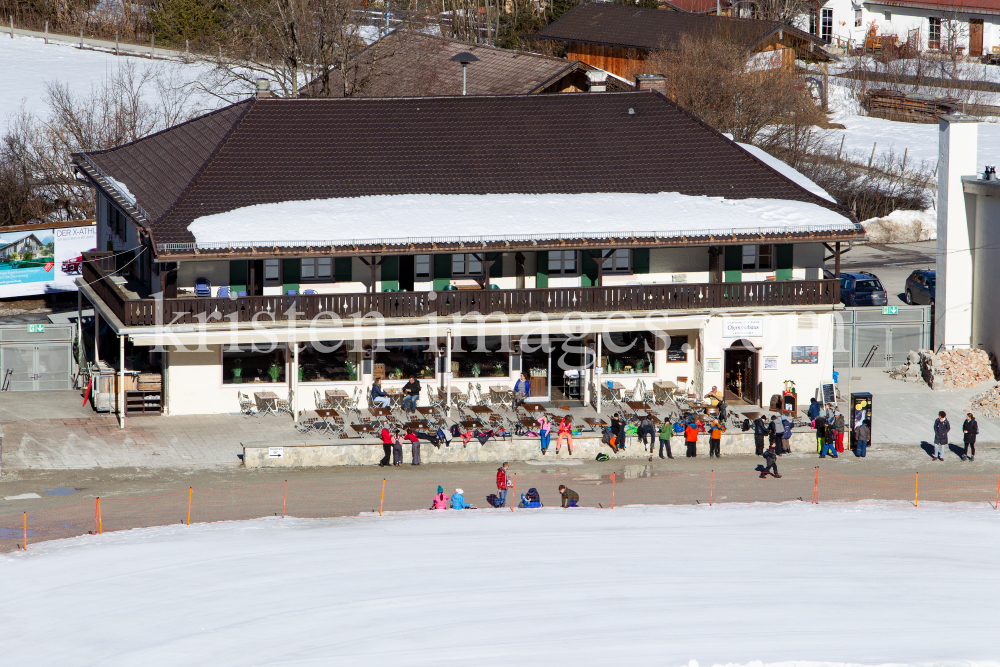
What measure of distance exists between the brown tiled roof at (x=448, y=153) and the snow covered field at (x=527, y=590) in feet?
38.0

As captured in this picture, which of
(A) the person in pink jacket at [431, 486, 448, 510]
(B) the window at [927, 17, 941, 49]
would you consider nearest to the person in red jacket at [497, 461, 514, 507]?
(A) the person in pink jacket at [431, 486, 448, 510]

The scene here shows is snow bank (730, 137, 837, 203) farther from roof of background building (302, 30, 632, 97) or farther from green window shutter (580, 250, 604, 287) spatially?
roof of background building (302, 30, 632, 97)

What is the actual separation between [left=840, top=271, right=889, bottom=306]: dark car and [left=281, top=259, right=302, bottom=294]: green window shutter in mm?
20133

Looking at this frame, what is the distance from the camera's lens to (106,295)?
37.7m

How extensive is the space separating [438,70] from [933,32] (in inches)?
1583

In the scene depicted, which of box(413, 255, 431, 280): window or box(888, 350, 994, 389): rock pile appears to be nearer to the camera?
box(413, 255, 431, 280): window

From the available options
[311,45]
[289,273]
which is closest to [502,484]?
[289,273]

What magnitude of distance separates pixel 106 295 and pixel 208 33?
4192cm

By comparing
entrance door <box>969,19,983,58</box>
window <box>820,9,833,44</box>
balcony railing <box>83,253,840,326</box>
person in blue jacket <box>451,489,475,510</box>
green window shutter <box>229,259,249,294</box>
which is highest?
window <box>820,9,833,44</box>

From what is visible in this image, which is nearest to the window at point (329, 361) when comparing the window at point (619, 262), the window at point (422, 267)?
the window at point (422, 267)

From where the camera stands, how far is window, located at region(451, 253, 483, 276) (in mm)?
38000

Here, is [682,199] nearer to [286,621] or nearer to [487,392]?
[487,392]

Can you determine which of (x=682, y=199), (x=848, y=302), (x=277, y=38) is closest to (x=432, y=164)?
(x=682, y=199)

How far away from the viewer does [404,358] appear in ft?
124
